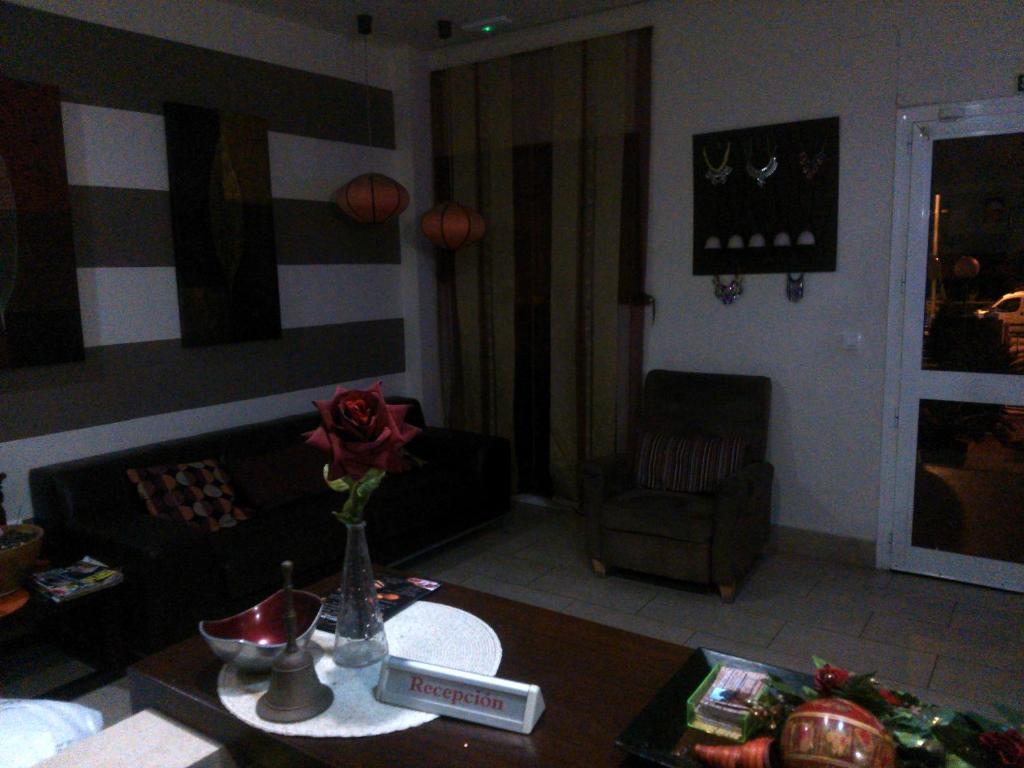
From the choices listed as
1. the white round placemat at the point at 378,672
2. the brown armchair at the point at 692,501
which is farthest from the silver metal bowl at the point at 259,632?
the brown armchair at the point at 692,501

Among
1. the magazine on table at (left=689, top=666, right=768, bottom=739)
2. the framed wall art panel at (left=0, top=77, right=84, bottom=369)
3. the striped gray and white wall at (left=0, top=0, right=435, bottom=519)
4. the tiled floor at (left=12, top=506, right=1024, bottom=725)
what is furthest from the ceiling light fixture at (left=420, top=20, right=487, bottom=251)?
the magazine on table at (left=689, top=666, right=768, bottom=739)

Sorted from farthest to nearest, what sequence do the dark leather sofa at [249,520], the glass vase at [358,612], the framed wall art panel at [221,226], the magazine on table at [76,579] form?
1. the framed wall art panel at [221,226]
2. the dark leather sofa at [249,520]
3. the magazine on table at [76,579]
4. the glass vase at [358,612]

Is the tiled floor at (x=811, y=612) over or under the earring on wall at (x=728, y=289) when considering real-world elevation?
under

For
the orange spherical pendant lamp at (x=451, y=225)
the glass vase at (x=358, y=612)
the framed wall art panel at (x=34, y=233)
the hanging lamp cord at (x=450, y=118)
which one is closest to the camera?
the glass vase at (x=358, y=612)

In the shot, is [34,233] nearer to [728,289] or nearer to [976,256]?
[728,289]

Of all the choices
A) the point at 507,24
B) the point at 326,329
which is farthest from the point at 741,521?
the point at 507,24

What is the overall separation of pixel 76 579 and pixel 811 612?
9.68ft

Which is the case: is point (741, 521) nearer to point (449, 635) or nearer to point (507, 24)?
point (449, 635)

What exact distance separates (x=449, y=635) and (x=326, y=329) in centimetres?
295

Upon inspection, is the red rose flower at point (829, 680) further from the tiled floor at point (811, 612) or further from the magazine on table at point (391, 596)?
the tiled floor at point (811, 612)

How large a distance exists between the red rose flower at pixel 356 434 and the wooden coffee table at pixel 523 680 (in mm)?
529

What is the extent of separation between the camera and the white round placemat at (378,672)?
1.51 meters

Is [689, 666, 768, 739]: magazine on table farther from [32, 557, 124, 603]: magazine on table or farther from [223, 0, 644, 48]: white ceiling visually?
[223, 0, 644, 48]: white ceiling

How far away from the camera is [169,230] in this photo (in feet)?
12.0
